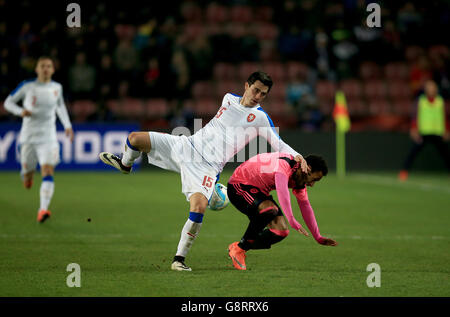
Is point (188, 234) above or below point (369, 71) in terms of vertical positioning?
below

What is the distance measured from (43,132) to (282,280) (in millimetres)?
5089

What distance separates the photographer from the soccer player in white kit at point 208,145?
6484 millimetres

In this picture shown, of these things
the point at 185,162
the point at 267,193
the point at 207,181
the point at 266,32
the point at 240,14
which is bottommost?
the point at 267,193

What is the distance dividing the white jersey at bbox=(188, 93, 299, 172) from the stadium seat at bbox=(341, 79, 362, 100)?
1382cm

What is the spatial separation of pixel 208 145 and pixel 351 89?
46.5 feet

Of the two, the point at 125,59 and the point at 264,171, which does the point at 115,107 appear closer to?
the point at 125,59

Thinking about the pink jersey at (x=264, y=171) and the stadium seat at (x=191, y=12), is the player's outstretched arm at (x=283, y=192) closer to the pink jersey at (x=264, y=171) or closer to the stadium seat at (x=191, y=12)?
the pink jersey at (x=264, y=171)

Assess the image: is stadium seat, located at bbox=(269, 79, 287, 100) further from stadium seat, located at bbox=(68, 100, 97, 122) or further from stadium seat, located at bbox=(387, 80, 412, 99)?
stadium seat, located at bbox=(68, 100, 97, 122)

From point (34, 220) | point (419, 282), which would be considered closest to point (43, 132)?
point (34, 220)

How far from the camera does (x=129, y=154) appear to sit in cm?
730

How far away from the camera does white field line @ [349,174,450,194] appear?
572 inches

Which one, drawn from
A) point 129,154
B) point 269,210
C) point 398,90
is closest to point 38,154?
point 129,154

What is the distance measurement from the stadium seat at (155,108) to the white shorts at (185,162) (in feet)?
38.4
